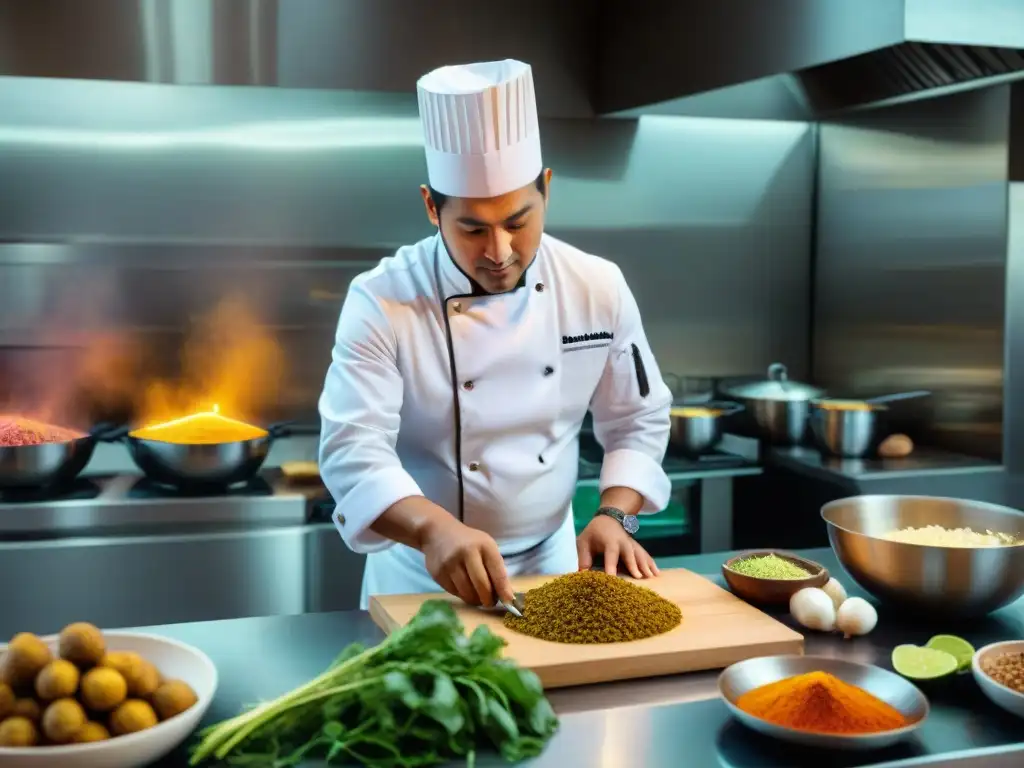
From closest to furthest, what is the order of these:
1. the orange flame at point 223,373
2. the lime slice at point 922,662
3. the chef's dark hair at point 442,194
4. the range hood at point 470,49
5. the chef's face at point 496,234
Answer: the lime slice at point 922,662
the chef's face at point 496,234
the chef's dark hair at point 442,194
the range hood at point 470,49
the orange flame at point 223,373

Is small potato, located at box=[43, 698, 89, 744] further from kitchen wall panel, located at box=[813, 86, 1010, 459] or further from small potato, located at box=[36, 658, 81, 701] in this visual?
kitchen wall panel, located at box=[813, 86, 1010, 459]

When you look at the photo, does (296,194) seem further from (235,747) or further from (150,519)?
(235,747)

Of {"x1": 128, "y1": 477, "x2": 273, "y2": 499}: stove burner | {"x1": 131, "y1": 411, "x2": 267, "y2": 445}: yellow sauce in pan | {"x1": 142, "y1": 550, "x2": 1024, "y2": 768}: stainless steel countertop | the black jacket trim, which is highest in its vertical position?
the black jacket trim

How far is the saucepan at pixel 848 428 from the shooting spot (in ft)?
10.9

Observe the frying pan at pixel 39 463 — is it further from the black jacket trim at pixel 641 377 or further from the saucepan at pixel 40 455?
the black jacket trim at pixel 641 377

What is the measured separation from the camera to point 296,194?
3500 millimetres

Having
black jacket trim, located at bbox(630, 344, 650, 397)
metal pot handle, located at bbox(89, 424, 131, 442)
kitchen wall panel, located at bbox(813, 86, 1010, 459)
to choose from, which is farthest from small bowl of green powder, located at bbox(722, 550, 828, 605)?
metal pot handle, located at bbox(89, 424, 131, 442)

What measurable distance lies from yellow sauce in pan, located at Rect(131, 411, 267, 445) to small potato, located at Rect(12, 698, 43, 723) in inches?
74.5

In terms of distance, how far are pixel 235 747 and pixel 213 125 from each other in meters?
2.58

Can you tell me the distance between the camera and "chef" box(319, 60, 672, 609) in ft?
6.15

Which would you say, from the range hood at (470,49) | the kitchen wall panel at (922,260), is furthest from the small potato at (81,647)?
the kitchen wall panel at (922,260)

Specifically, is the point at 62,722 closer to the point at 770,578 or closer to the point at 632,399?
the point at 770,578

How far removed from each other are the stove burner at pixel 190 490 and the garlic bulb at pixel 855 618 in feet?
6.05

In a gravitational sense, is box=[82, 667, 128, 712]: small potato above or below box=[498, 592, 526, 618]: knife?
above
